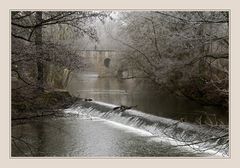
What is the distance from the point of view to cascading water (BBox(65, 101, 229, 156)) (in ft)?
18.1

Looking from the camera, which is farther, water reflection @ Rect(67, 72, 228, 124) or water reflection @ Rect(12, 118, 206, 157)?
water reflection @ Rect(67, 72, 228, 124)

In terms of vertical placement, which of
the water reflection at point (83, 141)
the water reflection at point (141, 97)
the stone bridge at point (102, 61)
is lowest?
the water reflection at point (83, 141)

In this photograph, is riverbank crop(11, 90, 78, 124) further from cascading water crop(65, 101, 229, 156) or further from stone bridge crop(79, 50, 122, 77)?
stone bridge crop(79, 50, 122, 77)

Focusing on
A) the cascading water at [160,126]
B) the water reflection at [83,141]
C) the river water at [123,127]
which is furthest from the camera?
the water reflection at [83,141]

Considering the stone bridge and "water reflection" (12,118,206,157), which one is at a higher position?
the stone bridge

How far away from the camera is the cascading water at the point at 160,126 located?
5525 millimetres

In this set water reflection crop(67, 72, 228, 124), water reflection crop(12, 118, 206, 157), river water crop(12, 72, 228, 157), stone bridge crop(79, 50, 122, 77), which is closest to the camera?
river water crop(12, 72, 228, 157)

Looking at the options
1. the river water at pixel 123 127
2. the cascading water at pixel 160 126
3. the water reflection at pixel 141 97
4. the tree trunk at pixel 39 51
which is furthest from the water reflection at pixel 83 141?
the water reflection at pixel 141 97

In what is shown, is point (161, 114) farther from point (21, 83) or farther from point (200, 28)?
point (21, 83)

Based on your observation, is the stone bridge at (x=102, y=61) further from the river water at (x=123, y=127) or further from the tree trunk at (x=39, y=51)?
the tree trunk at (x=39, y=51)

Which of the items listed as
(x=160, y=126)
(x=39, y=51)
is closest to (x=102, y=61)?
(x=160, y=126)

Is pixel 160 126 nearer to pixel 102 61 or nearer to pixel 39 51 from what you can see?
pixel 102 61

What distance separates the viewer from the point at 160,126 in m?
7.36


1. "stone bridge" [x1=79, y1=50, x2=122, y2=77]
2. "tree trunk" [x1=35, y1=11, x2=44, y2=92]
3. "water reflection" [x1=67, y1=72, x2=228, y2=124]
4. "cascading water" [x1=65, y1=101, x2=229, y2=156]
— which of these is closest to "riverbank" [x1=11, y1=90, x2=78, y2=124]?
"tree trunk" [x1=35, y1=11, x2=44, y2=92]
